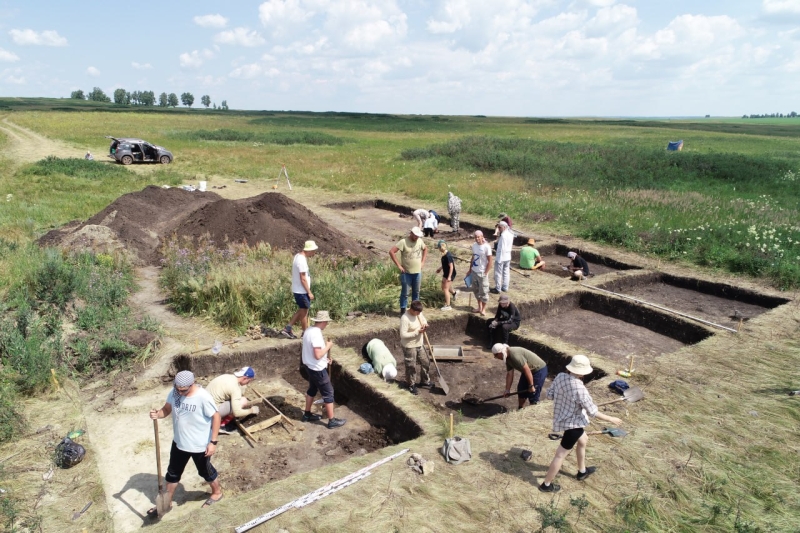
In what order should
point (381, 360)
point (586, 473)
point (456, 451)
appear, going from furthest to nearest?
point (381, 360)
point (456, 451)
point (586, 473)

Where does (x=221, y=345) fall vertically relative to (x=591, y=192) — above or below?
below

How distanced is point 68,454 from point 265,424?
2.11 m

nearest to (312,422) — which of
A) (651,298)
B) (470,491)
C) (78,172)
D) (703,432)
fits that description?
(470,491)

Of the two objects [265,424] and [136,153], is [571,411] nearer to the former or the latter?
[265,424]

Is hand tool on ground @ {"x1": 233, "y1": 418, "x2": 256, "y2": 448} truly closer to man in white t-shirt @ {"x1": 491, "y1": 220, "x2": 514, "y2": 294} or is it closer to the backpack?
the backpack

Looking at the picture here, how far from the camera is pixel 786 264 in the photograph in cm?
1205

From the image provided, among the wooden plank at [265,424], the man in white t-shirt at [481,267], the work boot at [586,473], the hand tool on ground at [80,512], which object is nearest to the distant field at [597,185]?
the man in white t-shirt at [481,267]

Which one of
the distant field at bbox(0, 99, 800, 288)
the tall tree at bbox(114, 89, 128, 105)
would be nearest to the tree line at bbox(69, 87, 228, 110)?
the tall tree at bbox(114, 89, 128, 105)

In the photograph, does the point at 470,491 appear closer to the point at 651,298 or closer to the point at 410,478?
the point at 410,478

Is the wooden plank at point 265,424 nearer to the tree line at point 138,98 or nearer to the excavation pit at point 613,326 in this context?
the excavation pit at point 613,326

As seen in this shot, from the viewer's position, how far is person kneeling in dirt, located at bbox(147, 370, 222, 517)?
474 cm

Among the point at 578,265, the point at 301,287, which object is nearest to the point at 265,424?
the point at 301,287

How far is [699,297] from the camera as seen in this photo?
11961 millimetres

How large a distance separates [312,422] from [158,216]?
11.4 metres
